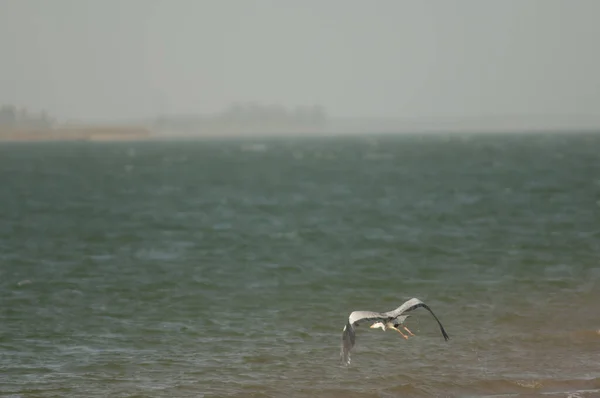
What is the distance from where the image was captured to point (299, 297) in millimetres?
25734

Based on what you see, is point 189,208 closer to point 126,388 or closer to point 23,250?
point 23,250

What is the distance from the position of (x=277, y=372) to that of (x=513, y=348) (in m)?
4.96

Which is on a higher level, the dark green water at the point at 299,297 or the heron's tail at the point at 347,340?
the heron's tail at the point at 347,340

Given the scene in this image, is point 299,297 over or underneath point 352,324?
underneath

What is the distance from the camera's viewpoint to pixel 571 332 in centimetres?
2052

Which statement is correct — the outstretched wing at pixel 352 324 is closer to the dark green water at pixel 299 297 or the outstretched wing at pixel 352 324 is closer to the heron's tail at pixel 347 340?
the heron's tail at pixel 347 340

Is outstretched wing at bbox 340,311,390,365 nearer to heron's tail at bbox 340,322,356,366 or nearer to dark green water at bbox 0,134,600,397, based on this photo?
heron's tail at bbox 340,322,356,366

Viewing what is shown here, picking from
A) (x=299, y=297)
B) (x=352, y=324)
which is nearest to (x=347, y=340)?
(x=352, y=324)

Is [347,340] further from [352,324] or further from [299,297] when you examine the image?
[299,297]

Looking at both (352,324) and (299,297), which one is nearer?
(352,324)

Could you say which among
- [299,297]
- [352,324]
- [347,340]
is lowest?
[299,297]

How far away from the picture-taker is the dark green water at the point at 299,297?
58.2 ft

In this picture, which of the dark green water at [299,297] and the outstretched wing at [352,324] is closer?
the outstretched wing at [352,324]

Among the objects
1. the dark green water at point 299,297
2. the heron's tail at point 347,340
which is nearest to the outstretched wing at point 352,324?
the heron's tail at point 347,340
